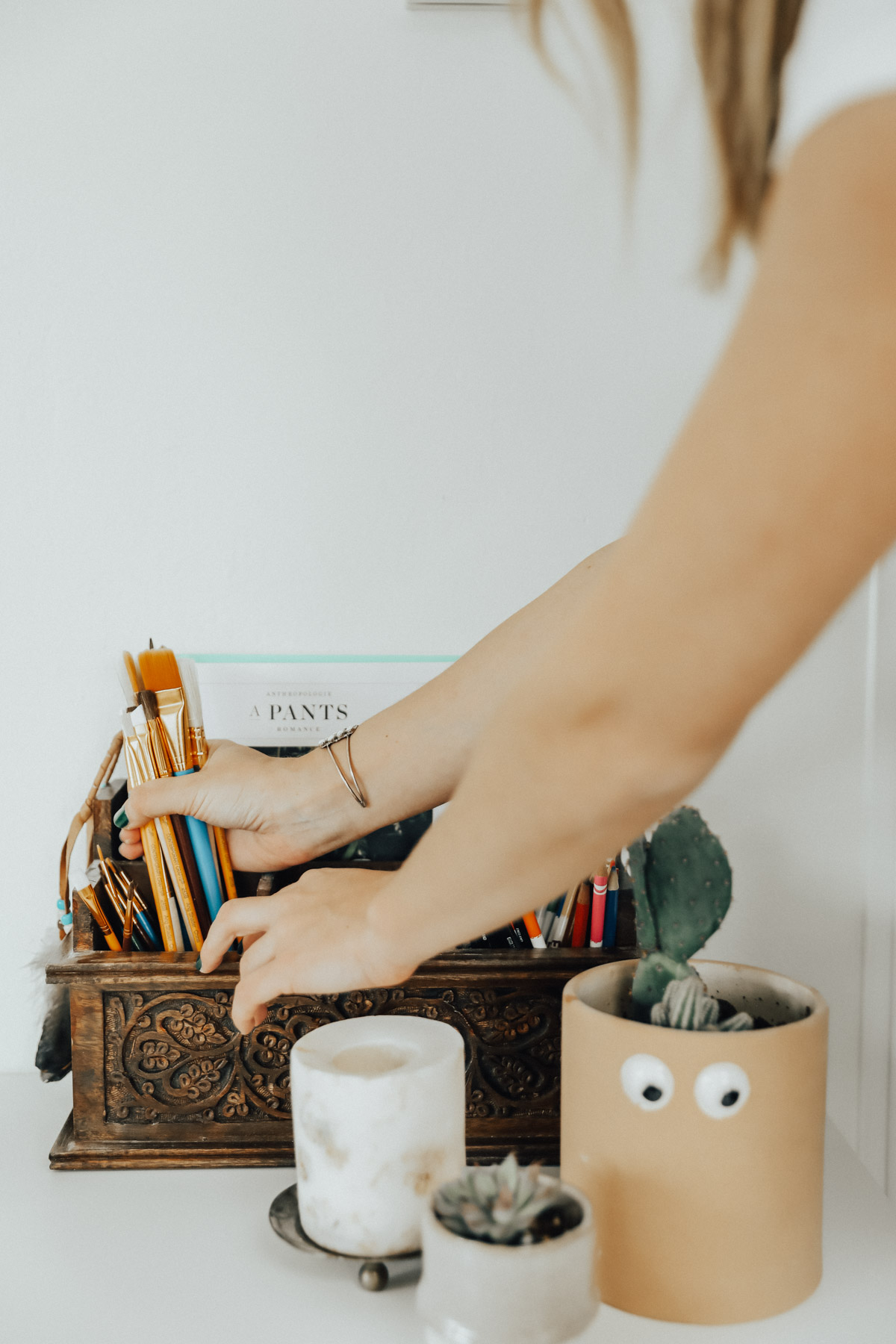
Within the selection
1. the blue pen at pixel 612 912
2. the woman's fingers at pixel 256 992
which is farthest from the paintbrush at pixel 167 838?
the blue pen at pixel 612 912

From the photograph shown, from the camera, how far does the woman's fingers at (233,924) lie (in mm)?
592

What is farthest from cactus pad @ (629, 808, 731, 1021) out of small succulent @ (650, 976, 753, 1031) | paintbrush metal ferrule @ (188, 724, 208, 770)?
paintbrush metal ferrule @ (188, 724, 208, 770)

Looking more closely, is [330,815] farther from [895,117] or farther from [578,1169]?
[895,117]

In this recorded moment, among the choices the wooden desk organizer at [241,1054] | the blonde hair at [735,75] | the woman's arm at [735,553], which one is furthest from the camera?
the blonde hair at [735,75]

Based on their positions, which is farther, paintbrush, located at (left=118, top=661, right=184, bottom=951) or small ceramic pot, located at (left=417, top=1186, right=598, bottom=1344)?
paintbrush, located at (left=118, top=661, right=184, bottom=951)

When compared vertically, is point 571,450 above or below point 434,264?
below

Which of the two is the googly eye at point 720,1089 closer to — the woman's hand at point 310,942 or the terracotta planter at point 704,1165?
the terracotta planter at point 704,1165

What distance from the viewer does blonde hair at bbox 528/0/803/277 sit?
0.77 meters

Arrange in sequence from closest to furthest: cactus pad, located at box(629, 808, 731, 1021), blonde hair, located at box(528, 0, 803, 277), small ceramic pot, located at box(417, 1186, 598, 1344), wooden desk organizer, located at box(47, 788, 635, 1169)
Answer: small ceramic pot, located at box(417, 1186, 598, 1344)
cactus pad, located at box(629, 808, 731, 1021)
wooden desk organizer, located at box(47, 788, 635, 1169)
blonde hair, located at box(528, 0, 803, 277)

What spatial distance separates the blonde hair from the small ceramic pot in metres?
0.74

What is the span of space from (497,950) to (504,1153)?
127 mm

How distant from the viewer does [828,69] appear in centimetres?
74

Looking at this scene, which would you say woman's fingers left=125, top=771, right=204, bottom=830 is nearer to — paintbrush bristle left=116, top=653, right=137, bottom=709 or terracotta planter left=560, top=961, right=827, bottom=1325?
paintbrush bristle left=116, top=653, right=137, bottom=709

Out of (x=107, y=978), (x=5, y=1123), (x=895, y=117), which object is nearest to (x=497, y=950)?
(x=107, y=978)
